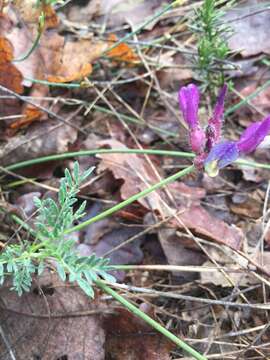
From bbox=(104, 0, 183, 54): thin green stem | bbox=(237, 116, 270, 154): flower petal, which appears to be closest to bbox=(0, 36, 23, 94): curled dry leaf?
bbox=(104, 0, 183, 54): thin green stem

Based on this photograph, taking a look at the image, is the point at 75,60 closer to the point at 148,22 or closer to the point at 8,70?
the point at 8,70

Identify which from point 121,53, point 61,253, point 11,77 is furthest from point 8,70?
point 61,253

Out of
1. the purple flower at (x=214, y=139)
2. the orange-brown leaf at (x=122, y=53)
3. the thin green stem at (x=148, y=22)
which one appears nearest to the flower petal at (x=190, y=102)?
the purple flower at (x=214, y=139)

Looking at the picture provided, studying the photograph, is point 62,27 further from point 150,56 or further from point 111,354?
point 111,354

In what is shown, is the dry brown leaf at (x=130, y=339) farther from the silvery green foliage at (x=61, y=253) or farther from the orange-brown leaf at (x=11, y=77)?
the orange-brown leaf at (x=11, y=77)

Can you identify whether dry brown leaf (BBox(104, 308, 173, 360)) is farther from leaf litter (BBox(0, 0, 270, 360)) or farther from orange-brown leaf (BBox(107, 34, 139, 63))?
orange-brown leaf (BBox(107, 34, 139, 63))

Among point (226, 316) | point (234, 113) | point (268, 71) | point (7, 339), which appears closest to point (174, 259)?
point (226, 316)
